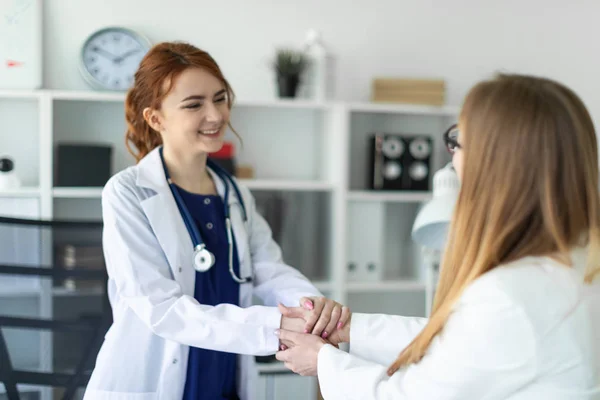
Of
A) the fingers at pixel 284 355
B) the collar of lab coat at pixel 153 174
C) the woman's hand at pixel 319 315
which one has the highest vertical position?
the collar of lab coat at pixel 153 174

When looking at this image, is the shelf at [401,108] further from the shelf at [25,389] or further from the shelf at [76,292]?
the shelf at [25,389]

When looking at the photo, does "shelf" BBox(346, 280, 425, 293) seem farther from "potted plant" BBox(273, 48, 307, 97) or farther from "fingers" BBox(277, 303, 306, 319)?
"fingers" BBox(277, 303, 306, 319)

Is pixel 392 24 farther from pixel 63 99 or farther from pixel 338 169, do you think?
pixel 63 99

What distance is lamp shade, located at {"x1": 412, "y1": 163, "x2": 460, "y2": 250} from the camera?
215cm

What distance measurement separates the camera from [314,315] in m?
1.82

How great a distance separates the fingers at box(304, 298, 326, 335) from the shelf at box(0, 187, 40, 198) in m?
1.66

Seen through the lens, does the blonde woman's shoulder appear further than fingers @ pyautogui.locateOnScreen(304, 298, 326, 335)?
No

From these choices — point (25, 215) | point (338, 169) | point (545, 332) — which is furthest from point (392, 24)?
point (545, 332)

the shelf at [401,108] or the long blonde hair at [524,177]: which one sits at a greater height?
the shelf at [401,108]

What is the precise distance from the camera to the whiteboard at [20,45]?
313cm

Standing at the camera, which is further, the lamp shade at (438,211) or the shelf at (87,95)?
the shelf at (87,95)

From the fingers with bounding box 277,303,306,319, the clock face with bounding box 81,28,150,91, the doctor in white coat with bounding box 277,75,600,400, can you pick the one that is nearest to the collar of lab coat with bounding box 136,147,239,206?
the fingers with bounding box 277,303,306,319

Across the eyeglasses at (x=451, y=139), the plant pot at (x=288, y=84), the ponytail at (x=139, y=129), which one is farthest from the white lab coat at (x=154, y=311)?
the plant pot at (x=288, y=84)

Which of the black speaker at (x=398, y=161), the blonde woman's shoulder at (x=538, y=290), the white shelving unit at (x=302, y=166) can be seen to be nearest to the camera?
the blonde woman's shoulder at (x=538, y=290)
